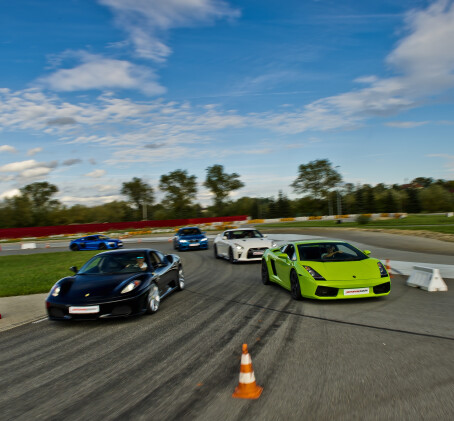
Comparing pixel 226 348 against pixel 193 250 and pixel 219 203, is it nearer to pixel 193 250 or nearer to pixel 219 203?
pixel 193 250

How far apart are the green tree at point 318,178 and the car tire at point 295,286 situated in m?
103

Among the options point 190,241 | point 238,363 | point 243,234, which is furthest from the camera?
point 190,241

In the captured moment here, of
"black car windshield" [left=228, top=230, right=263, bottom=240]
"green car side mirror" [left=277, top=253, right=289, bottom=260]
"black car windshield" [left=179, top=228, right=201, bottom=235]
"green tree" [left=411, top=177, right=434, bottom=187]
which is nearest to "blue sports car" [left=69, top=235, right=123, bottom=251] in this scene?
"black car windshield" [left=179, top=228, right=201, bottom=235]

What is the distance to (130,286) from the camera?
720 cm

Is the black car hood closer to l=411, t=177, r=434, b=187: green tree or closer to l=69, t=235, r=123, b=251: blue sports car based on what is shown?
l=69, t=235, r=123, b=251: blue sports car

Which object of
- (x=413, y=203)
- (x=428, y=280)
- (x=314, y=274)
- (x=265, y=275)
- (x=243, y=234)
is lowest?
(x=413, y=203)

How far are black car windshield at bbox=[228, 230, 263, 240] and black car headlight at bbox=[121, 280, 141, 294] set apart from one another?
31.4ft

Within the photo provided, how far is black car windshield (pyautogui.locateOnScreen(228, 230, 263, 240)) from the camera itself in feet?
54.8

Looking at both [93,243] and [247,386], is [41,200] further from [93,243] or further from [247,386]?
[247,386]

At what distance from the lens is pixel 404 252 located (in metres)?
16.4

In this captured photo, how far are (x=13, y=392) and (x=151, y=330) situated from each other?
251 centimetres

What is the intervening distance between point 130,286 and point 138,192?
336 feet

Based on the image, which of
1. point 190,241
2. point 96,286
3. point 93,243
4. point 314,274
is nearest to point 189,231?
point 190,241

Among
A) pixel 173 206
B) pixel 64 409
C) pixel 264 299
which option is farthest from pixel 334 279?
pixel 173 206
